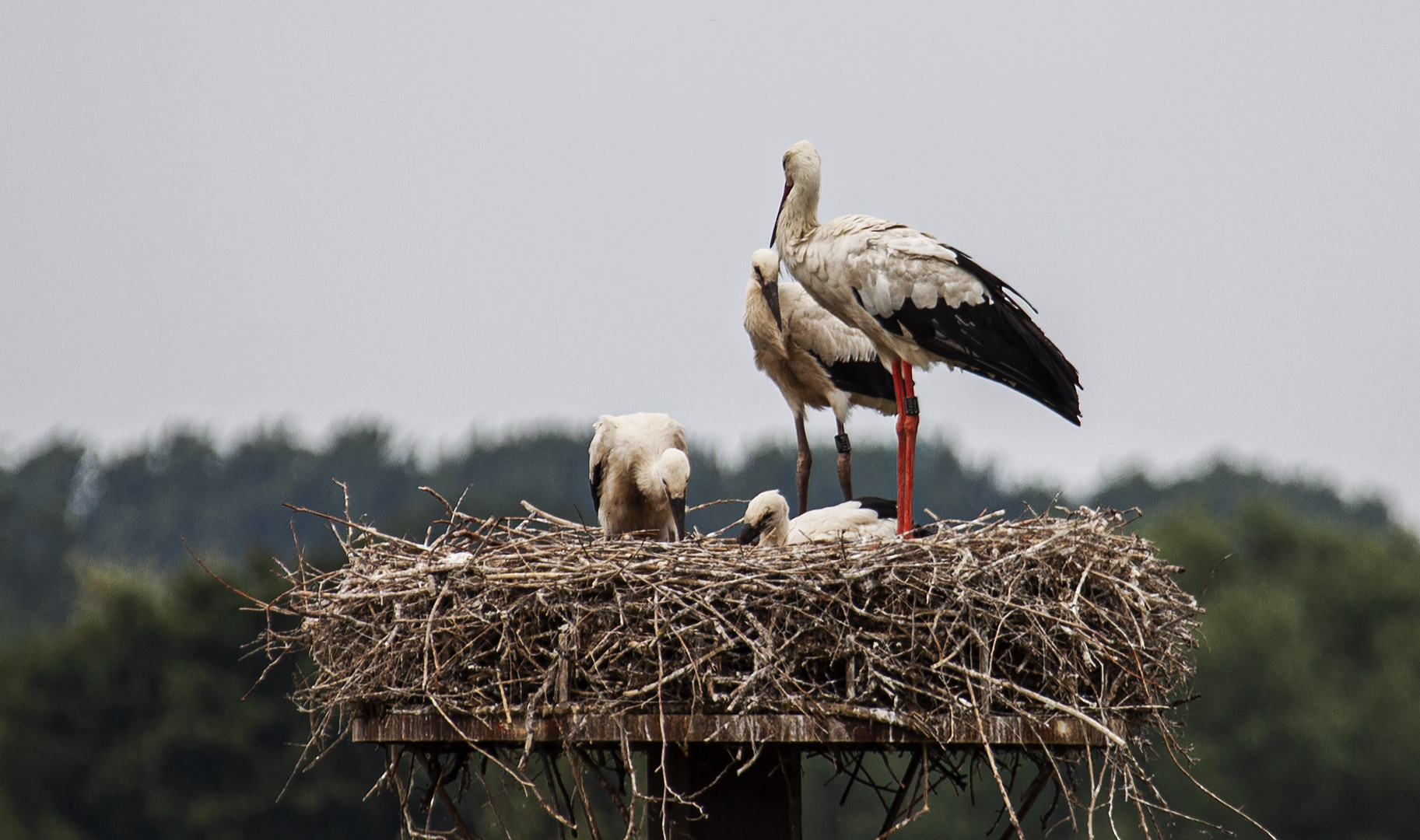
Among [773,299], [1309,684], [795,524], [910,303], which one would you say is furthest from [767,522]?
[1309,684]

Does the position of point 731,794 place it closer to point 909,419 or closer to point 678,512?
point 678,512

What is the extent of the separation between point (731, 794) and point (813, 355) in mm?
4222

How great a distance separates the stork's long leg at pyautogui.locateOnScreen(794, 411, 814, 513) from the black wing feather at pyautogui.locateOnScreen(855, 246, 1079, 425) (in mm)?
1571

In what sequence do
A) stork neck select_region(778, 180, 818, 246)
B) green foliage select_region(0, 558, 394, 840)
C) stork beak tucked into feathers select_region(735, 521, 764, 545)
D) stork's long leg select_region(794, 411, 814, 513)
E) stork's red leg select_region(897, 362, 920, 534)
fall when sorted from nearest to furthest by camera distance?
1. stork beak tucked into feathers select_region(735, 521, 764, 545)
2. stork's red leg select_region(897, 362, 920, 534)
3. stork neck select_region(778, 180, 818, 246)
4. stork's long leg select_region(794, 411, 814, 513)
5. green foliage select_region(0, 558, 394, 840)

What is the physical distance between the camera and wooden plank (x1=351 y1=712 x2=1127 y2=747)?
431 centimetres

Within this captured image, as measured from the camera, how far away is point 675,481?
685 cm

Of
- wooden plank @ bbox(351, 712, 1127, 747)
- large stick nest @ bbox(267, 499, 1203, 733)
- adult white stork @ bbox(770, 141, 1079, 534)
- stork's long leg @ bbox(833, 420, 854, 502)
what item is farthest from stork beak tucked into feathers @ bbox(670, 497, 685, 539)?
wooden plank @ bbox(351, 712, 1127, 747)

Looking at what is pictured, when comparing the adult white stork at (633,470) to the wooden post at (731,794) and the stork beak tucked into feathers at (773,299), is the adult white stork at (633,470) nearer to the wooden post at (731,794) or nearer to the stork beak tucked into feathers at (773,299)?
the stork beak tucked into feathers at (773,299)

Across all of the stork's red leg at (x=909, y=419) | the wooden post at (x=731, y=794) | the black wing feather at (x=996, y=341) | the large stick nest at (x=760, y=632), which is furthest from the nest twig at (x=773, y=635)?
the stork's red leg at (x=909, y=419)

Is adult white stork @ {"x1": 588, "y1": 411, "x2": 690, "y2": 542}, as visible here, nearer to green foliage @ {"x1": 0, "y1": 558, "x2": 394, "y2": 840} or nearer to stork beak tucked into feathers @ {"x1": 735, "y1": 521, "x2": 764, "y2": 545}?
stork beak tucked into feathers @ {"x1": 735, "y1": 521, "x2": 764, "y2": 545}

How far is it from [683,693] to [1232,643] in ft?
78.0

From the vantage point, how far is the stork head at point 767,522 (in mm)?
6539

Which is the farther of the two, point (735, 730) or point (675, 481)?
point (675, 481)

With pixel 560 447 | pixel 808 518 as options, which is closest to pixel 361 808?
pixel 808 518
